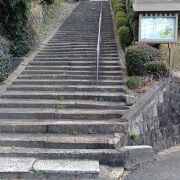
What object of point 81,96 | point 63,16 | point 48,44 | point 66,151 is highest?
point 63,16

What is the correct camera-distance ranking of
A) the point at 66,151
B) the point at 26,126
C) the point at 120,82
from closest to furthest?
1. the point at 66,151
2. the point at 26,126
3. the point at 120,82

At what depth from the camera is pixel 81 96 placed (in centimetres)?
957

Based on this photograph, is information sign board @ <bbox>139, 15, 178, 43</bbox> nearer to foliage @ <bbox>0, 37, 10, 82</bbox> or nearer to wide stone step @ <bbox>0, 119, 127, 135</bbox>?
wide stone step @ <bbox>0, 119, 127, 135</bbox>

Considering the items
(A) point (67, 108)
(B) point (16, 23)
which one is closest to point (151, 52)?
(A) point (67, 108)

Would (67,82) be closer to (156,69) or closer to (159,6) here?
(156,69)

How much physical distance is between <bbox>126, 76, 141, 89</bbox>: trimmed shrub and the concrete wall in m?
0.53

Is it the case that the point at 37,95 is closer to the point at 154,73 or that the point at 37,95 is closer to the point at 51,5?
the point at 154,73

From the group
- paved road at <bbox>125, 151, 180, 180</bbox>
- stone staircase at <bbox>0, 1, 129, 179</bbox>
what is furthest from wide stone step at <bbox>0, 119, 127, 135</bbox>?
paved road at <bbox>125, 151, 180, 180</bbox>

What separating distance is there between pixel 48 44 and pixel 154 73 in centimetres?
598

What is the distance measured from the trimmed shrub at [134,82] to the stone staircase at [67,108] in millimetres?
186

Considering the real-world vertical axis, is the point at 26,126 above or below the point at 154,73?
below

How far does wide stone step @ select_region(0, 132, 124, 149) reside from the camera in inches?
293

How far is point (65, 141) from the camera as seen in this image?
24.7 feet

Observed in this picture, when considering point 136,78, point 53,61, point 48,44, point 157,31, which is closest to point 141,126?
point 136,78
